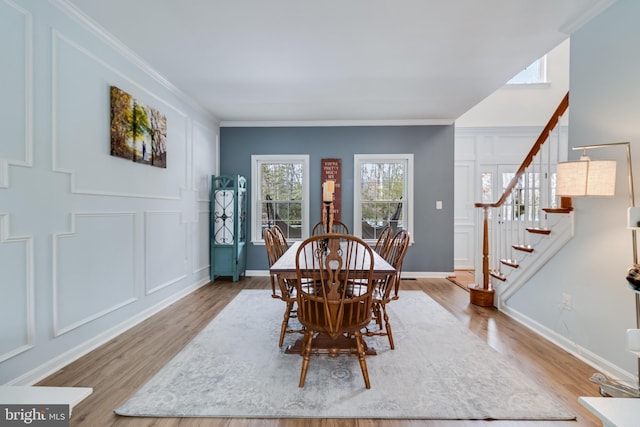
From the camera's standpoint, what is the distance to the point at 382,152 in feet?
16.2

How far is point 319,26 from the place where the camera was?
7.68ft

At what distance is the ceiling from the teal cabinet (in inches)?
50.5

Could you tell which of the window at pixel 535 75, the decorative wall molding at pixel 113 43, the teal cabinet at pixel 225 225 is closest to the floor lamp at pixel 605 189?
the decorative wall molding at pixel 113 43

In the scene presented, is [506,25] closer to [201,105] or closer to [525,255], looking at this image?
[525,255]

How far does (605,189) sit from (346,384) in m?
2.07

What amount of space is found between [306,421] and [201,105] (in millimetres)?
4055

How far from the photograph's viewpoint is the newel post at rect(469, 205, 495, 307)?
11.3 feet

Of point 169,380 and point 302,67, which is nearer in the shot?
point 169,380

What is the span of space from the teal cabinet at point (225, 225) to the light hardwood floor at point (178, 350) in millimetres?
1022

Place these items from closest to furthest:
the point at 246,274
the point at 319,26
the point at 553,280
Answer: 1. the point at 319,26
2. the point at 553,280
3. the point at 246,274

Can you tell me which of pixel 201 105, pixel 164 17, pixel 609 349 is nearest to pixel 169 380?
pixel 164 17

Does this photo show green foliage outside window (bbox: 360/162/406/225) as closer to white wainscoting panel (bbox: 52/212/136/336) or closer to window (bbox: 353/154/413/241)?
window (bbox: 353/154/413/241)

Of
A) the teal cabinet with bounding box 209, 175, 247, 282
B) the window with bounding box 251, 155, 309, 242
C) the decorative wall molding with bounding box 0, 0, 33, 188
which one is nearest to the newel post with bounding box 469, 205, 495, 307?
the window with bounding box 251, 155, 309, 242

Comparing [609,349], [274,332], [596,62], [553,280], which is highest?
[596,62]
